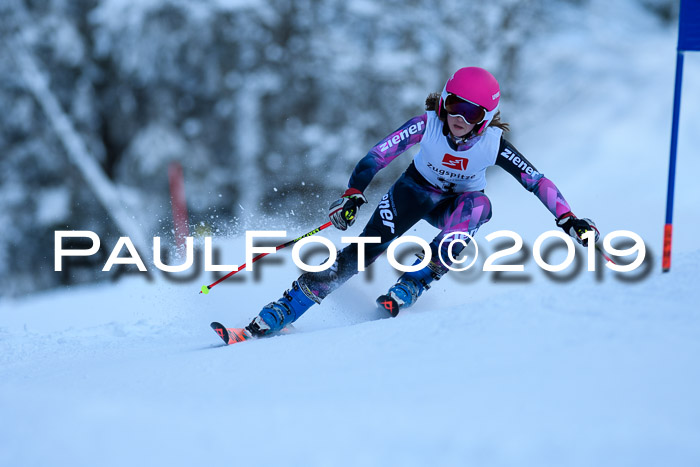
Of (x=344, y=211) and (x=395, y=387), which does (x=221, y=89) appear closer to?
(x=344, y=211)

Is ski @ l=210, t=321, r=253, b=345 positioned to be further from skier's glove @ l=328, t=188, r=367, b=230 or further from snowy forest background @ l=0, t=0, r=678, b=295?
snowy forest background @ l=0, t=0, r=678, b=295

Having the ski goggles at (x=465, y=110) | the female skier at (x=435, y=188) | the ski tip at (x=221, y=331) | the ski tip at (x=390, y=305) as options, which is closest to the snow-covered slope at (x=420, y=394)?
the ski tip at (x=221, y=331)

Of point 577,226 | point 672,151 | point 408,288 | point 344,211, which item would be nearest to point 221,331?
point 344,211

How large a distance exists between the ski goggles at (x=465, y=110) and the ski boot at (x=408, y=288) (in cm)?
87

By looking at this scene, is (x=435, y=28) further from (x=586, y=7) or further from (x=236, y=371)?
(x=236, y=371)

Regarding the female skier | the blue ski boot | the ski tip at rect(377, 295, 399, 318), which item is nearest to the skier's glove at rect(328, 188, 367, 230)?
the female skier

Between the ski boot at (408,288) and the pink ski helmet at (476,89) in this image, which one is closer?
the pink ski helmet at (476,89)

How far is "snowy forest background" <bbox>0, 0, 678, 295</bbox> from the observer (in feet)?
39.2

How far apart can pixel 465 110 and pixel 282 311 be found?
139 centimetres

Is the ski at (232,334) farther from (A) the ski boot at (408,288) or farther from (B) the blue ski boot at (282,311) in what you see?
(A) the ski boot at (408,288)

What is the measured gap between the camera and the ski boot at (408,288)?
11.9ft

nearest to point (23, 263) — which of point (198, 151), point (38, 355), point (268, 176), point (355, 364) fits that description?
point (198, 151)

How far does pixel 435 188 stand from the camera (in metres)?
3.67

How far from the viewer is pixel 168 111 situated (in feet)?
41.4
